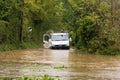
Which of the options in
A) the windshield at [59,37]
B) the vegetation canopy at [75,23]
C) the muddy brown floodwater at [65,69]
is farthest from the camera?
the windshield at [59,37]

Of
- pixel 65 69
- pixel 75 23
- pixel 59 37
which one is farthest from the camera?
pixel 59 37

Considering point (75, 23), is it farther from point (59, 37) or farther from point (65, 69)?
point (65, 69)

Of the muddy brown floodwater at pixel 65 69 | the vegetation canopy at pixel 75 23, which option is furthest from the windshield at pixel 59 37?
the muddy brown floodwater at pixel 65 69

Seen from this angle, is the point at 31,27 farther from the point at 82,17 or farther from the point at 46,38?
the point at 82,17

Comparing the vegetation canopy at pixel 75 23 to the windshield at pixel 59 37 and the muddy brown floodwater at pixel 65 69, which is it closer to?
the windshield at pixel 59 37

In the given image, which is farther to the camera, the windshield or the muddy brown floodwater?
the windshield

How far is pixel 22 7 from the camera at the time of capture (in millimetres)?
48875

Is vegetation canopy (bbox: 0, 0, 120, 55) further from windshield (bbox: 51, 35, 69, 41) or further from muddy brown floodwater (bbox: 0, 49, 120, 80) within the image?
muddy brown floodwater (bbox: 0, 49, 120, 80)

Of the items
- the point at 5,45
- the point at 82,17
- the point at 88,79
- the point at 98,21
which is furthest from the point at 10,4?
the point at 88,79

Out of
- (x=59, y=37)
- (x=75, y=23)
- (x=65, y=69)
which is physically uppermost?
(x=65, y=69)

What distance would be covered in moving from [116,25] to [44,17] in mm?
25687

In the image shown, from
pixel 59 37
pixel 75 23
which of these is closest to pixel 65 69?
pixel 75 23

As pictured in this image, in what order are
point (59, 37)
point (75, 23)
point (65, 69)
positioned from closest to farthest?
point (65, 69) → point (75, 23) → point (59, 37)

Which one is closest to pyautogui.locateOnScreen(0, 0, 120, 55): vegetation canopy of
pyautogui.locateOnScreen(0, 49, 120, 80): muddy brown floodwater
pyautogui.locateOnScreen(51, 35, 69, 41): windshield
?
pyautogui.locateOnScreen(51, 35, 69, 41): windshield
